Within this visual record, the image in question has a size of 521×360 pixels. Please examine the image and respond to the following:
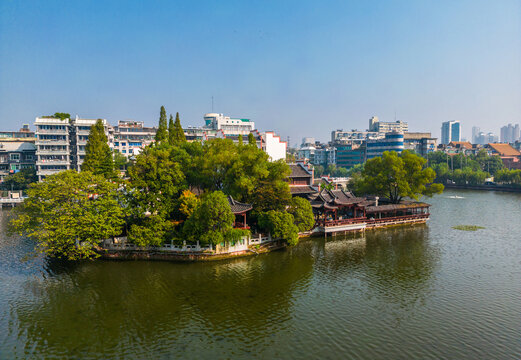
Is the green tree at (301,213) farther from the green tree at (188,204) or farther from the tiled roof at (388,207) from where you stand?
the tiled roof at (388,207)

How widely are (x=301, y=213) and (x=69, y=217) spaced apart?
76.3ft

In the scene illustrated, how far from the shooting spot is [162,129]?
61156 millimetres

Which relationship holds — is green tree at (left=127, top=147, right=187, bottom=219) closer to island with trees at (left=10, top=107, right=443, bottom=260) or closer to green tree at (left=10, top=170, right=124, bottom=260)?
island with trees at (left=10, top=107, right=443, bottom=260)

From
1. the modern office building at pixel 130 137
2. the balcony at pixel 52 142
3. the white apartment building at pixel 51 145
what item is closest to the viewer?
the balcony at pixel 52 142

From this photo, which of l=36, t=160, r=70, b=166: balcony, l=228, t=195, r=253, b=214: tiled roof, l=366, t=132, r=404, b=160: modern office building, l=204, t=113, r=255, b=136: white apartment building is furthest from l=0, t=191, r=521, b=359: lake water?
l=366, t=132, r=404, b=160: modern office building

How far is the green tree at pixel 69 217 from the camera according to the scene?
3150 centimetres

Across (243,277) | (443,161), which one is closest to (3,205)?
(243,277)

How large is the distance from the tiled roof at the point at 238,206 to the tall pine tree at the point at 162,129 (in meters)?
27.3

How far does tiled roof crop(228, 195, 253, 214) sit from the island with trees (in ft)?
0.35

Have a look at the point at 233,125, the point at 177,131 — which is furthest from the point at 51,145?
the point at 233,125

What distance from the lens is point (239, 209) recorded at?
1453 inches

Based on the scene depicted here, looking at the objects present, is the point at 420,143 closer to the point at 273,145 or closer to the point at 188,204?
the point at 273,145

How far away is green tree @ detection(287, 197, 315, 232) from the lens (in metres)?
39.6

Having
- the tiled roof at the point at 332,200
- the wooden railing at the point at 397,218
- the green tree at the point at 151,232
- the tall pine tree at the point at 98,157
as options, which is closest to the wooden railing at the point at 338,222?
the tiled roof at the point at 332,200
